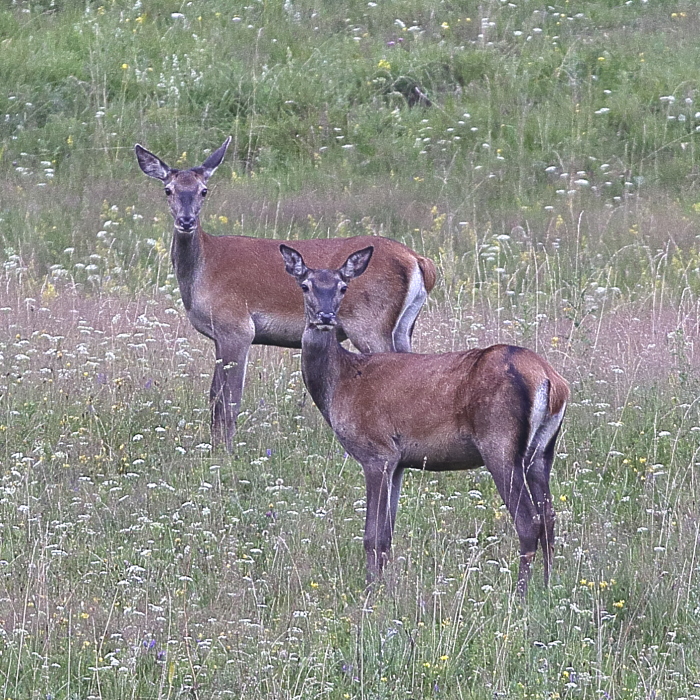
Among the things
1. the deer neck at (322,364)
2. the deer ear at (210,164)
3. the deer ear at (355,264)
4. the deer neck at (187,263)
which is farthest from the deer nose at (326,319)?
the deer ear at (210,164)

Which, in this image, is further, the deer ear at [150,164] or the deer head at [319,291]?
the deer ear at [150,164]

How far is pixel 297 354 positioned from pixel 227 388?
138 centimetres

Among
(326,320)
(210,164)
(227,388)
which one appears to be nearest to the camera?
(326,320)

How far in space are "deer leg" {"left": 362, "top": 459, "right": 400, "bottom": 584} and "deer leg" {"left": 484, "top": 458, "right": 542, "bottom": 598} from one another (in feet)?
1.57

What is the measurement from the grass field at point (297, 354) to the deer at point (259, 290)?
0.29 m

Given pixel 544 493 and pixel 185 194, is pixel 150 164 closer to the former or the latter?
pixel 185 194

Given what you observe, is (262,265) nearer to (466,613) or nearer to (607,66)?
(466,613)

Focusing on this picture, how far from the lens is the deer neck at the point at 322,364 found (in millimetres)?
6070

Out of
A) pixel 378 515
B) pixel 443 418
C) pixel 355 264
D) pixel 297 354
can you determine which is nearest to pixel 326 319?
pixel 355 264

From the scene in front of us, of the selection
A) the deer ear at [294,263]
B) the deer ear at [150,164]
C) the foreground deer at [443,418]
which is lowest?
the foreground deer at [443,418]

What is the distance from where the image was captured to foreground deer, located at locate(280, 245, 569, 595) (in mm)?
5324

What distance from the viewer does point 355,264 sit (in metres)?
6.62

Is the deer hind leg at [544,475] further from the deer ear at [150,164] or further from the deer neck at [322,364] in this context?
the deer ear at [150,164]

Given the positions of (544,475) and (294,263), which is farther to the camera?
(294,263)
